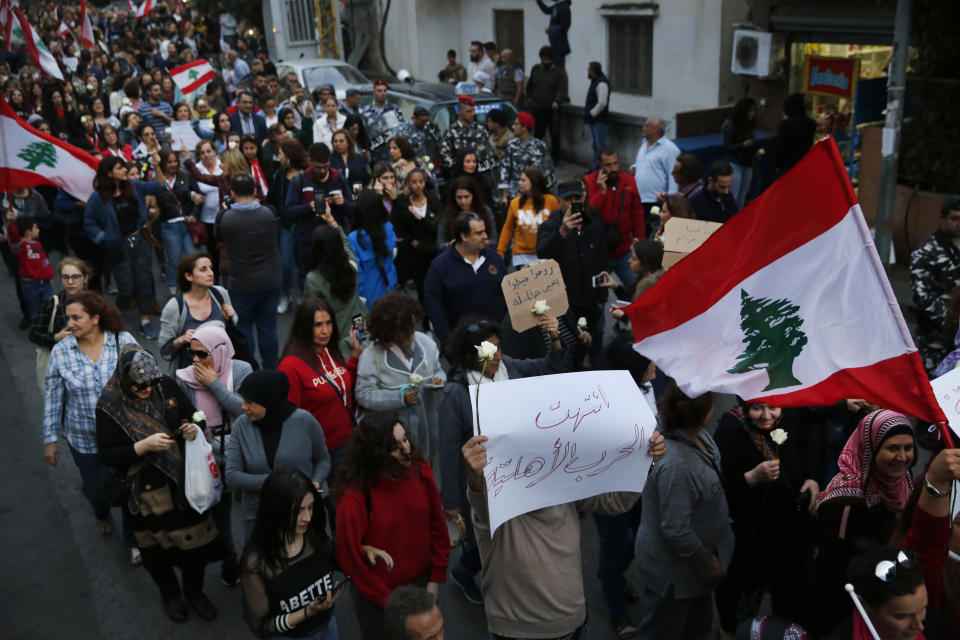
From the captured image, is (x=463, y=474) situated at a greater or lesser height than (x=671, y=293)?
lesser

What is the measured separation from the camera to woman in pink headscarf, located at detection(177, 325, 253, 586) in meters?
5.30

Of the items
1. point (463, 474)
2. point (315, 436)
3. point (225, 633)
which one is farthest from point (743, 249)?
point (225, 633)

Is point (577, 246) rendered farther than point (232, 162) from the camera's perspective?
No

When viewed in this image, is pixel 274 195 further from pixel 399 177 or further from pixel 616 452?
pixel 616 452

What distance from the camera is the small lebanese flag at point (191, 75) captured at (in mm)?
14242

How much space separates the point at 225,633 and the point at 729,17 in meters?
11.5

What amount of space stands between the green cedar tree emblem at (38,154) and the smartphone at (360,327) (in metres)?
2.95

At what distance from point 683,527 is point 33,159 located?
584cm

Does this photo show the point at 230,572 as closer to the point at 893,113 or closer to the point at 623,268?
the point at 623,268

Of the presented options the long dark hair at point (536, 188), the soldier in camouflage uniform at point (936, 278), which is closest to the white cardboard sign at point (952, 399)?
the soldier in camouflage uniform at point (936, 278)

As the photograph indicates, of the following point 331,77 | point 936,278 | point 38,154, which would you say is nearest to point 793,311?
point 936,278

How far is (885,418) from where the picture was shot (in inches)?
156

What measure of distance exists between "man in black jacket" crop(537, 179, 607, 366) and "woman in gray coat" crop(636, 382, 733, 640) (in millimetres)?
2807

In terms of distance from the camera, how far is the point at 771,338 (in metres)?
3.38
